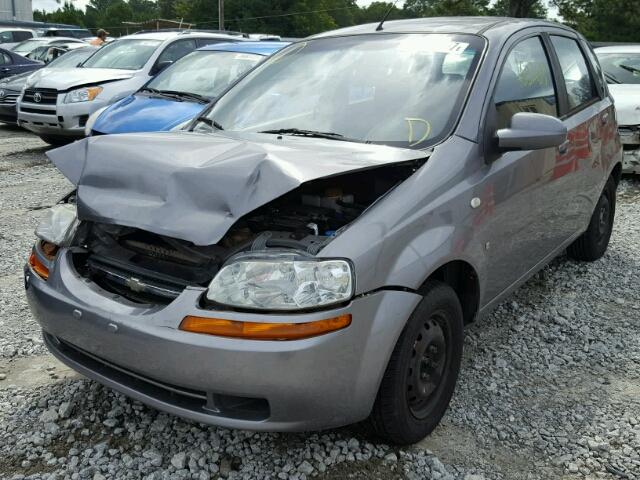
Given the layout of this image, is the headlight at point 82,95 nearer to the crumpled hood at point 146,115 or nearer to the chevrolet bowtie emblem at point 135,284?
the crumpled hood at point 146,115

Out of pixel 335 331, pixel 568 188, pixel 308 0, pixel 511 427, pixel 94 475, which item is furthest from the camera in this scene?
pixel 308 0

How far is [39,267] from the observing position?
2814 mm

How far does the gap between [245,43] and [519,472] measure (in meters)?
7.05

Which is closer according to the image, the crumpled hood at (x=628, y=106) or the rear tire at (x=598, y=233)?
the rear tire at (x=598, y=233)

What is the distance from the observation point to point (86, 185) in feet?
8.79

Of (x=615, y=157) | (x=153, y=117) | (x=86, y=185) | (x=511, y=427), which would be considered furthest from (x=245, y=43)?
(x=511, y=427)

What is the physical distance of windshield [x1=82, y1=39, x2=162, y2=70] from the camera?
9805 millimetres

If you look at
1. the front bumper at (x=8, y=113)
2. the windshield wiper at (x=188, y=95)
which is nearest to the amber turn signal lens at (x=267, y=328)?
the windshield wiper at (x=188, y=95)

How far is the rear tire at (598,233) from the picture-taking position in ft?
15.8

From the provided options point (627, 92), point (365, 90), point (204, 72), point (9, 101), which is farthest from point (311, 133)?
point (9, 101)

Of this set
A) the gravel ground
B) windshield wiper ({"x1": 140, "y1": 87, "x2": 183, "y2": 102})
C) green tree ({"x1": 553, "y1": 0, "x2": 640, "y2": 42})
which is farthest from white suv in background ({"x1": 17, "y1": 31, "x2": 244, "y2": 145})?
green tree ({"x1": 553, "y1": 0, "x2": 640, "y2": 42})

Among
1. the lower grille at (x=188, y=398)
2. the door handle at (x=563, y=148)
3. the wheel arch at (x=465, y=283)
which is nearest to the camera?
the lower grille at (x=188, y=398)

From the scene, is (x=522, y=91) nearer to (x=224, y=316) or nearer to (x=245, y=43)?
(x=224, y=316)

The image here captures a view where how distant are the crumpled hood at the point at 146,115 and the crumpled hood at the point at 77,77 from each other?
2.32m
